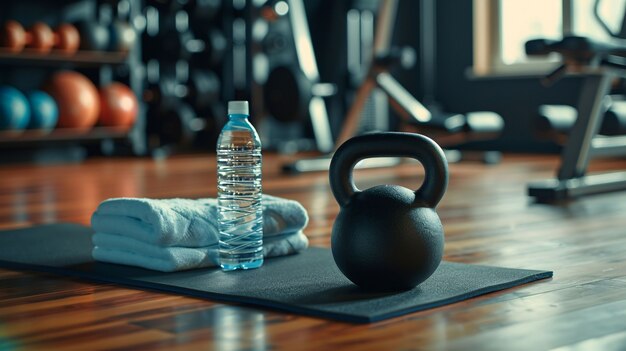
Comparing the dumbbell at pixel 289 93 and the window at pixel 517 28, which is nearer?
the dumbbell at pixel 289 93

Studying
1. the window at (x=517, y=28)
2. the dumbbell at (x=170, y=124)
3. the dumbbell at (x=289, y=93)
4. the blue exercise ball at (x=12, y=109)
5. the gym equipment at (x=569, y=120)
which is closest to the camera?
the gym equipment at (x=569, y=120)

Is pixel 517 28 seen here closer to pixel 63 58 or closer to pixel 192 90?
pixel 192 90

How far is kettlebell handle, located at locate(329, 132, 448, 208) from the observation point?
138 cm

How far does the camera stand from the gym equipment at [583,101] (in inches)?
113

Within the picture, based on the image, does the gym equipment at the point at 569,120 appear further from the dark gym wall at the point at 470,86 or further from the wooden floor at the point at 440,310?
the dark gym wall at the point at 470,86

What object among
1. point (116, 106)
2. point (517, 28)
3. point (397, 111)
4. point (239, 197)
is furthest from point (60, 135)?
point (239, 197)

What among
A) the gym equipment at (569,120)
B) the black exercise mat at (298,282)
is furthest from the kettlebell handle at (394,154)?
the gym equipment at (569,120)

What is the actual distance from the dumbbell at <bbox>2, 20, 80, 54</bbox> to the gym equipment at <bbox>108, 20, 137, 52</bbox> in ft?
0.69

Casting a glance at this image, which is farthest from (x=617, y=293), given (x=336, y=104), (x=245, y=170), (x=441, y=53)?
(x=441, y=53)

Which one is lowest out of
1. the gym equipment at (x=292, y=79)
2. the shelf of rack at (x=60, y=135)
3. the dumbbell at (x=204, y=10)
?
the shelf of rack at (x=60, y=135)

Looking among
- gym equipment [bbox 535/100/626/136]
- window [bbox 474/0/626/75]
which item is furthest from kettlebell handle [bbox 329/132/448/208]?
window [bbox 474/0/626/75]

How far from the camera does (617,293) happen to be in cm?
141

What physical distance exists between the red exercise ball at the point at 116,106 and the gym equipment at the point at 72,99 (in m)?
0.09

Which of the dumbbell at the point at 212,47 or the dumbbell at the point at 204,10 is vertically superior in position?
the dumbbell at the point at 204,10
